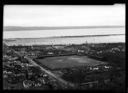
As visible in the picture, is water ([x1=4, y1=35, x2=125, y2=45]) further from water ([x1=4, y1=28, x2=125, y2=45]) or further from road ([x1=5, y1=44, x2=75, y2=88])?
road ([x1=5, y1=44, x2=75, y2=88])

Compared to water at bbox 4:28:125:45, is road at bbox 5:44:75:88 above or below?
below

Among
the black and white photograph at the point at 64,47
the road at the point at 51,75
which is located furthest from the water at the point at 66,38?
the road at the point at 51,75

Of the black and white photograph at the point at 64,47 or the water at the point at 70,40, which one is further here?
the water at the point at 70,40

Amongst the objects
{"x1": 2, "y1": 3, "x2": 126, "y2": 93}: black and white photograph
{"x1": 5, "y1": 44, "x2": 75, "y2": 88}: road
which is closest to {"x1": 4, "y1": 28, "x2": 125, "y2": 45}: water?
{"x1": 2, "y1": 3, "x2": 126, "y2": 93}: black and white photograph

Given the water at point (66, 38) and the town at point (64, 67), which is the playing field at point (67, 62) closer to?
the town at point (64, 67)

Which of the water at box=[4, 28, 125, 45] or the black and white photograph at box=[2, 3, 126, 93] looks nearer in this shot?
the black and white photograph at box=[2, 3, 126, 93]

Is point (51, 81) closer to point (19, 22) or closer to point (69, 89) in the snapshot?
point (69, 89)

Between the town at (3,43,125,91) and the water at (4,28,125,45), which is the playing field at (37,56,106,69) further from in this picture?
the water at (4,28,125,45)
